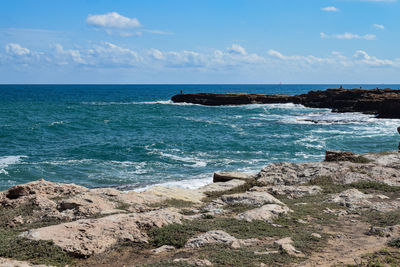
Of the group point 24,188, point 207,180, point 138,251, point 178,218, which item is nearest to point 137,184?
point 207,180

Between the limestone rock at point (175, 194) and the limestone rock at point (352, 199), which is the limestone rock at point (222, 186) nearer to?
the limestone rock at point (175, 194)

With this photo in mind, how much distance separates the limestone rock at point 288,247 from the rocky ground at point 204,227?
4 centimetres

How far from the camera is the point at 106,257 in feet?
27.2

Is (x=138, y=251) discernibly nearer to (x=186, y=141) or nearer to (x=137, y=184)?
(x=137, y=184)

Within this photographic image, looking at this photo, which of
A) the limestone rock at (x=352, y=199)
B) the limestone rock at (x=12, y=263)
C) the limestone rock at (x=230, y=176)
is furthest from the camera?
the limestone rock at (x=230, y=176)

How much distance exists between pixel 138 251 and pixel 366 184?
35.8ft

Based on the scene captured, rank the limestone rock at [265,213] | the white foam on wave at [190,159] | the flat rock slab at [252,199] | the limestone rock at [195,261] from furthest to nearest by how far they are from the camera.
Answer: the white foam on wave at [190,159] < the flat rock slab at [252,199] < the limestone rock at [265,213] < the limestone rock at [195,261]

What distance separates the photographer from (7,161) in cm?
2931

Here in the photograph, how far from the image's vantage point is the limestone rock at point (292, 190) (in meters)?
15.3

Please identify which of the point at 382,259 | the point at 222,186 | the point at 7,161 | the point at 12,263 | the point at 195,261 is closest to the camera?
the point at 12,263

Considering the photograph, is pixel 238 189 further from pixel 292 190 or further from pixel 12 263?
pixel 12 263

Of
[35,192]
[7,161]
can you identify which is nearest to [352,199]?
[35,192]

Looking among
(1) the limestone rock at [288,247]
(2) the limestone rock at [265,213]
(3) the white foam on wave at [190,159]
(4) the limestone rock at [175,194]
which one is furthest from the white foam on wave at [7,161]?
→ (1) the limestone rock at [288,247]

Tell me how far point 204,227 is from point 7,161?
2415 cm
